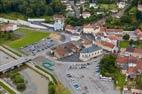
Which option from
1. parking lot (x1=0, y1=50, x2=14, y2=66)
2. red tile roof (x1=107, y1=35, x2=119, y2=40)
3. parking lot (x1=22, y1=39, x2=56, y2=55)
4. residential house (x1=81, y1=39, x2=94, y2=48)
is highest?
red tile roof (x1=107, y1=35, x2=119, y2=40)

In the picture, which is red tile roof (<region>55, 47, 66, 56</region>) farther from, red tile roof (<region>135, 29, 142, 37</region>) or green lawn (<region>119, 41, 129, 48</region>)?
red tile roof (<region>135, 29, 142, 37</region>)

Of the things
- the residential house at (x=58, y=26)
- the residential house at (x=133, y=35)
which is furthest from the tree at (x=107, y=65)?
the residential house at (x=58, y=26)

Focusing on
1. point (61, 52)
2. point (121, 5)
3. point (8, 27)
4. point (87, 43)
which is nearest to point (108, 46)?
point (87, 43)

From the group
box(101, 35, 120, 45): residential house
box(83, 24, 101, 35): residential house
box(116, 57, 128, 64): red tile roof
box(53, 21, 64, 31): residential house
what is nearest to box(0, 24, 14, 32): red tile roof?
box(53, 21, 64, 31): residential house

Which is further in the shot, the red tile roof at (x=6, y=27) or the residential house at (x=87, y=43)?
the red tile roof at (x=6, y=27)

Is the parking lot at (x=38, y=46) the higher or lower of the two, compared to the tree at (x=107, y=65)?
lower

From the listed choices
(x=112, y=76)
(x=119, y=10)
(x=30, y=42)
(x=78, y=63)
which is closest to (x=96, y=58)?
(x=78, y=63)

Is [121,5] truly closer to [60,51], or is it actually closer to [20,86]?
[60,51]

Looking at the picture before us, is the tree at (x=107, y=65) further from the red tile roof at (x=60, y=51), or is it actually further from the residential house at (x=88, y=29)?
the residential house at (x=88, y=29)

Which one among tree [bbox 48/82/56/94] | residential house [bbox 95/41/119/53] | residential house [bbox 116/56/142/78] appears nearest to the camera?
tree [bbox 48/82/56/94]
